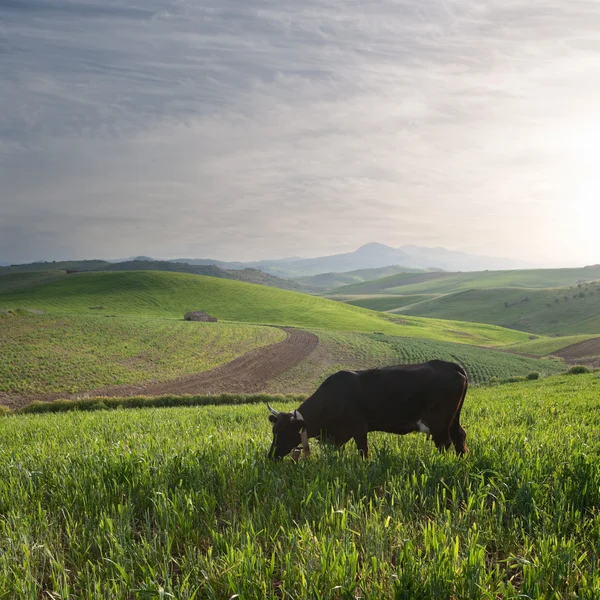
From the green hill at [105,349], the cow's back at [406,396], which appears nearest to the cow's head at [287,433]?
the cow's back at [406,396]

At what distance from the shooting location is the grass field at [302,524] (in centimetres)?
296

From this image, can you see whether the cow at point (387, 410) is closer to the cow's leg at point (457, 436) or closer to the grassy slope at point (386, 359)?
the cow's leg at point (457, 436)

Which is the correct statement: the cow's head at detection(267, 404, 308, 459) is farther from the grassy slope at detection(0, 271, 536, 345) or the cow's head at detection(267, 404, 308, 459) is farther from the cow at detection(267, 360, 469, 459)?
the grassy slope at detection(0, 271, 536, 345)

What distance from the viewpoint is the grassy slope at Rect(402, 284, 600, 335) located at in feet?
382

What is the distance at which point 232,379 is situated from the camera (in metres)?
42.9

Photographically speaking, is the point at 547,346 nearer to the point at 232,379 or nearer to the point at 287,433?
the point at 232,379

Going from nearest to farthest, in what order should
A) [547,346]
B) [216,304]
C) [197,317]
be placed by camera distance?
[547,346], [197,317], [216,304]

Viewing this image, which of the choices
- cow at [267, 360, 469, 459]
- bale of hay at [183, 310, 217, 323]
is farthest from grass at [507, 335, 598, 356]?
cow at [267, 360, 469, 459]

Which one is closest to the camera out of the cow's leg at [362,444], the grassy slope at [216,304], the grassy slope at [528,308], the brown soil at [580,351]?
the cow's leg at [362,444]

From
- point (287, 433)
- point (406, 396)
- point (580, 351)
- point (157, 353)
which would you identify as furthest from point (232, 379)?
point (580, 351)

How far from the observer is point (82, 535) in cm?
397

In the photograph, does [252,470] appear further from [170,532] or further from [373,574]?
[373,574]

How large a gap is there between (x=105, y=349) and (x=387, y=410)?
5138 centimetres

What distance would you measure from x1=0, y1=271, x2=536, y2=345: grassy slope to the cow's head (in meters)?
78.9
